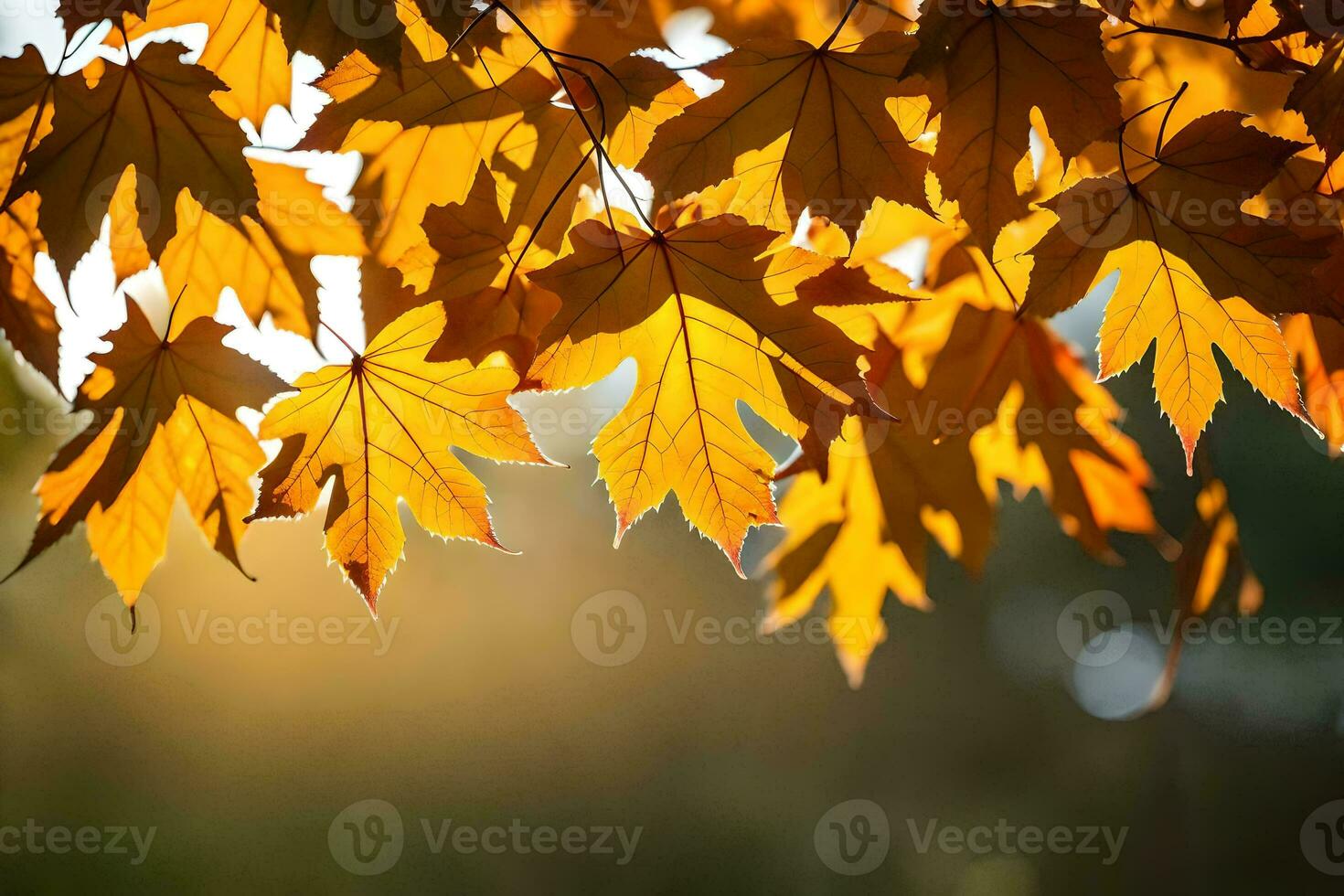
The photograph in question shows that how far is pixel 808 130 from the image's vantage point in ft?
1.87

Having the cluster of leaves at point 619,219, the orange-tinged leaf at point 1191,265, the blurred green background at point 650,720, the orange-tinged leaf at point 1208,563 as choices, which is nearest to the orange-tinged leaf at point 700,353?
the cluster of leaves at point 619,219

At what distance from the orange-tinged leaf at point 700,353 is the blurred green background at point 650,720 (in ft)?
17.1

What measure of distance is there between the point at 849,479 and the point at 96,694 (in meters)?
6.55

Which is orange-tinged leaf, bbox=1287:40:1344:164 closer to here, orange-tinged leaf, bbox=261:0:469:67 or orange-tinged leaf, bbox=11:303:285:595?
orange-tinged leaf, bbox=261:0:469:67

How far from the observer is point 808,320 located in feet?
1.91

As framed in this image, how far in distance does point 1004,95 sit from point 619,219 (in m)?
0.28

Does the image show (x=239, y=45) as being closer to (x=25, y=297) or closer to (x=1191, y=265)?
(x=25, y=297)

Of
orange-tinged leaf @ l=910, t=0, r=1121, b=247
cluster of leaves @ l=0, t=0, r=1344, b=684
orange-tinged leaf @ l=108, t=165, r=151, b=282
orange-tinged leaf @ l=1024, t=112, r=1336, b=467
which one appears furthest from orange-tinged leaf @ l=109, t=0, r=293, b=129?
orange-tinged leaf @ l=1024, t=112, r=1336, b=467

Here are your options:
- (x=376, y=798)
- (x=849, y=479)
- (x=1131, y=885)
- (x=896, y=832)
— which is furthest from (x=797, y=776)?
(x=849, y=479)

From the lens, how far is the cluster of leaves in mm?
544

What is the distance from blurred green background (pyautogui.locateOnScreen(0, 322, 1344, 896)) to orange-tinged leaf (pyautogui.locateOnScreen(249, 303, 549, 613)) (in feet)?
16.9

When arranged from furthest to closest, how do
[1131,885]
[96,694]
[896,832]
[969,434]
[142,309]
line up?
[896,832]
[1131,885]
[96,694]
[969,434]
[142,309]

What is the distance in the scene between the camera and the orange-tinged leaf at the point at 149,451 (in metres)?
0.65

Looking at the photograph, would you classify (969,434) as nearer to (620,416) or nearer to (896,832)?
(620,416)
